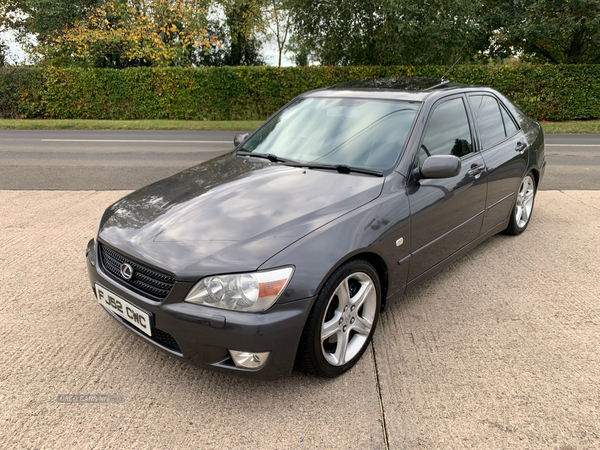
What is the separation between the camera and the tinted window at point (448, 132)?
11.2 feet

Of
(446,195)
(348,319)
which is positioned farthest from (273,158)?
(348,319)

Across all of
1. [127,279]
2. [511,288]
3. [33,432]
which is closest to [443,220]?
[511,288]

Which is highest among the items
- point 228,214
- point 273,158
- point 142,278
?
point 273,158

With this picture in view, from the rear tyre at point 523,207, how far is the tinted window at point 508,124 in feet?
1.77

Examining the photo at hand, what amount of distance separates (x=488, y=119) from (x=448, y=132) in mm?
877

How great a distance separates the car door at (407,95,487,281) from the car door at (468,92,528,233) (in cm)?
17

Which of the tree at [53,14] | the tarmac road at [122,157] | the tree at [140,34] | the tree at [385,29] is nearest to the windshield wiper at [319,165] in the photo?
the tarmac road at [122,157]

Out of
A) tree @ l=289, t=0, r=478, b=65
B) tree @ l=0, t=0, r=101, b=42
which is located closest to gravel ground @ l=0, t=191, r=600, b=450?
tree @ l=289, t=0, r=478, b=65

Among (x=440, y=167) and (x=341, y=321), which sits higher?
(x=440, y=167)

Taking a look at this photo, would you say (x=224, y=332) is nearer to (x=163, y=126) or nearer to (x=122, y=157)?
(x=122, y=157)

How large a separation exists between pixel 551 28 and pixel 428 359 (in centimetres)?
2042

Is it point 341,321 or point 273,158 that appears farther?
point 273,158

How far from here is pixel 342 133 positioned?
3516 mm

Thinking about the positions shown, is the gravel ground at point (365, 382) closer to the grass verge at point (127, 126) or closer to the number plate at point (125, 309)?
the number plate at point (125, 309)
